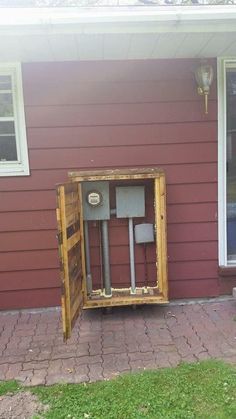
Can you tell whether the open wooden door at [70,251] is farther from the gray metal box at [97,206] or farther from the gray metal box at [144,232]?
the gray metal box at [144,232]

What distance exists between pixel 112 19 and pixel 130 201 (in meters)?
1.52

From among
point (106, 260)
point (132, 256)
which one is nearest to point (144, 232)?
point (132, 256)

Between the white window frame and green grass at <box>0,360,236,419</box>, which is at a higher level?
the white window frame

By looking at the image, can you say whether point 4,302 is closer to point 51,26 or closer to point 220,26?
point 51,26

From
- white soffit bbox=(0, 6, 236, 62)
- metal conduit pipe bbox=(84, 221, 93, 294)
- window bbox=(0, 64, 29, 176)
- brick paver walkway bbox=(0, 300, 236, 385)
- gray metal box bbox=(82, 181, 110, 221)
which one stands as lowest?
brick paver walkway bbox=(0, 300, 236, 385)

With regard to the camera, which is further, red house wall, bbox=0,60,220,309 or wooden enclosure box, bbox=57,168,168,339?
red house wall, bbox=0,60,220,309

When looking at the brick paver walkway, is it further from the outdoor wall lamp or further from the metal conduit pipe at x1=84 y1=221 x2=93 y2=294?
the outdoor wall lamp

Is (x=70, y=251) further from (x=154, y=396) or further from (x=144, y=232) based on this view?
(x=154, y=396)

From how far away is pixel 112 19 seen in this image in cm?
279

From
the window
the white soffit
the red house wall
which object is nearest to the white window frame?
the red house wall

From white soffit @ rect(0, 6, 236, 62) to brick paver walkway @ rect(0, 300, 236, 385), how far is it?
2287 millimetres

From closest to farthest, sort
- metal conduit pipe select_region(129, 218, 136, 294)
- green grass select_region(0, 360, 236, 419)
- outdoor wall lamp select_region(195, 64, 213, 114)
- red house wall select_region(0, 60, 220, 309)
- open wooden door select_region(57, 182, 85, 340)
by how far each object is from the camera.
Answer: green grass select_region(0, 360, 236, 419) < open wooden door select_region(57, 182, 85, 340) < outdoor wall lamp select_region(195, 64, 213, 114) < red house wall select_region(0, 60, 220, 309) < metal conduit pipe select_region(129, 218, 136, 294)

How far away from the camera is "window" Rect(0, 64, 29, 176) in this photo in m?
3.58

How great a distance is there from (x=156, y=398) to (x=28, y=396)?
0.77m
